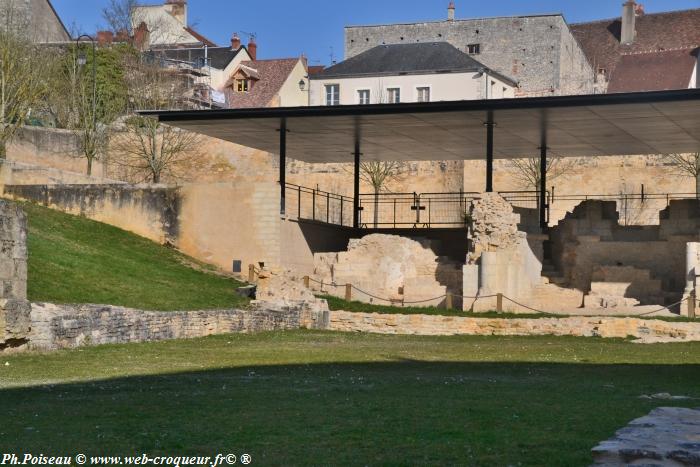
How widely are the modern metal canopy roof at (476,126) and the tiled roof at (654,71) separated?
100 ft

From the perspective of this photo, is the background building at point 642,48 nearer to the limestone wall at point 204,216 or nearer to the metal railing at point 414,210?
the metal railing at point 414,210

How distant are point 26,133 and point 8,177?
9981 millimetres

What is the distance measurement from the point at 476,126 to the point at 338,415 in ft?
76.8

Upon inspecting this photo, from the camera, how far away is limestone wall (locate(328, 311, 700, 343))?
27.0 metres

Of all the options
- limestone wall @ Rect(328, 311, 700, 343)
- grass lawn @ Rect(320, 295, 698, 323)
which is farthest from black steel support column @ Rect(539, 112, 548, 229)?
limestone wall @ Rect(328, 311, 700, 343)

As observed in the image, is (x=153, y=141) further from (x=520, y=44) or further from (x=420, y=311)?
(x=520, y=44)

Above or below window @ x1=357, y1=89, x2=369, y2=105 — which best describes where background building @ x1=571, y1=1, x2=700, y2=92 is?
above

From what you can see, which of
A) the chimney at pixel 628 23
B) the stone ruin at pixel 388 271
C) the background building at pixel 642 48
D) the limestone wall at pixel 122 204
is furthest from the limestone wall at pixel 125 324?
the chimney at pixel 628 23

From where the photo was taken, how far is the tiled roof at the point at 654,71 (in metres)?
68.1

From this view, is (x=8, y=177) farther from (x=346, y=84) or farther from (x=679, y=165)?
(x=346, y=84)

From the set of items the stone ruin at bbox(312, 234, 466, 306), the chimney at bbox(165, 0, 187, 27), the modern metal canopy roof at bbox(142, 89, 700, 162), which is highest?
the chimney at bbox(165, 0, 187, 27)

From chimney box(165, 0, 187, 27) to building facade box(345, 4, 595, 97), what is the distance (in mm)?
13114

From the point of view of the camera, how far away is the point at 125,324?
21.2 metres

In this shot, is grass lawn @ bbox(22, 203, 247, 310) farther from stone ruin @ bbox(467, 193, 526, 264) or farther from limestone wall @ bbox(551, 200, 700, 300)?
limestone wall @ bbox(551, 200, 700, 300)
